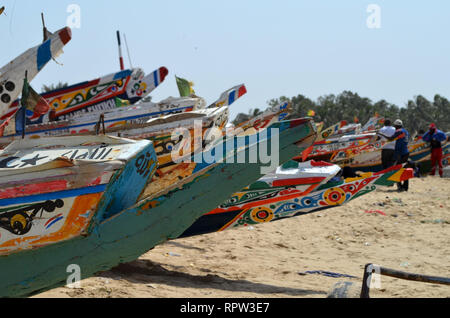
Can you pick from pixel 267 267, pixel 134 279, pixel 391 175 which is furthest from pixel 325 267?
pixel 134 279

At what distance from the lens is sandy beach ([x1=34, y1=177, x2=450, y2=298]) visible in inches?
192

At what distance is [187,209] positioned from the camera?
404 cm

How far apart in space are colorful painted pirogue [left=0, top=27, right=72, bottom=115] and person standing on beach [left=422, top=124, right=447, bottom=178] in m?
12.3

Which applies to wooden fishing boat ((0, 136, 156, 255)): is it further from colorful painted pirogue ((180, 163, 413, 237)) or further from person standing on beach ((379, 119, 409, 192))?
person standing on beach ((379, 119, 409, 192))

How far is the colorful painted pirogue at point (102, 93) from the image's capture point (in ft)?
36.9

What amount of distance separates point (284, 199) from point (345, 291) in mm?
3528

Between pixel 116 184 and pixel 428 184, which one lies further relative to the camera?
pixel 428 184

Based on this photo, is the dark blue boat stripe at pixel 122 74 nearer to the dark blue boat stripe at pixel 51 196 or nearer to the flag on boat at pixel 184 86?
the flag on boat at pixel 184 86

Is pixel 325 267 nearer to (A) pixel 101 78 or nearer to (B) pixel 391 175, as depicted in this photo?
(B) pixel 391 175

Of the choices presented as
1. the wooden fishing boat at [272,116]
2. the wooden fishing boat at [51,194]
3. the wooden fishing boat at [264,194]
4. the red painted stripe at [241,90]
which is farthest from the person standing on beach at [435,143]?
the wooden fishing boat at [51,194]

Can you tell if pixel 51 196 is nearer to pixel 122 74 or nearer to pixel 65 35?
pixel 65 35

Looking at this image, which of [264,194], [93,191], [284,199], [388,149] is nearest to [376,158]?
[388,149]

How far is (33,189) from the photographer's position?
3510 millimetres
